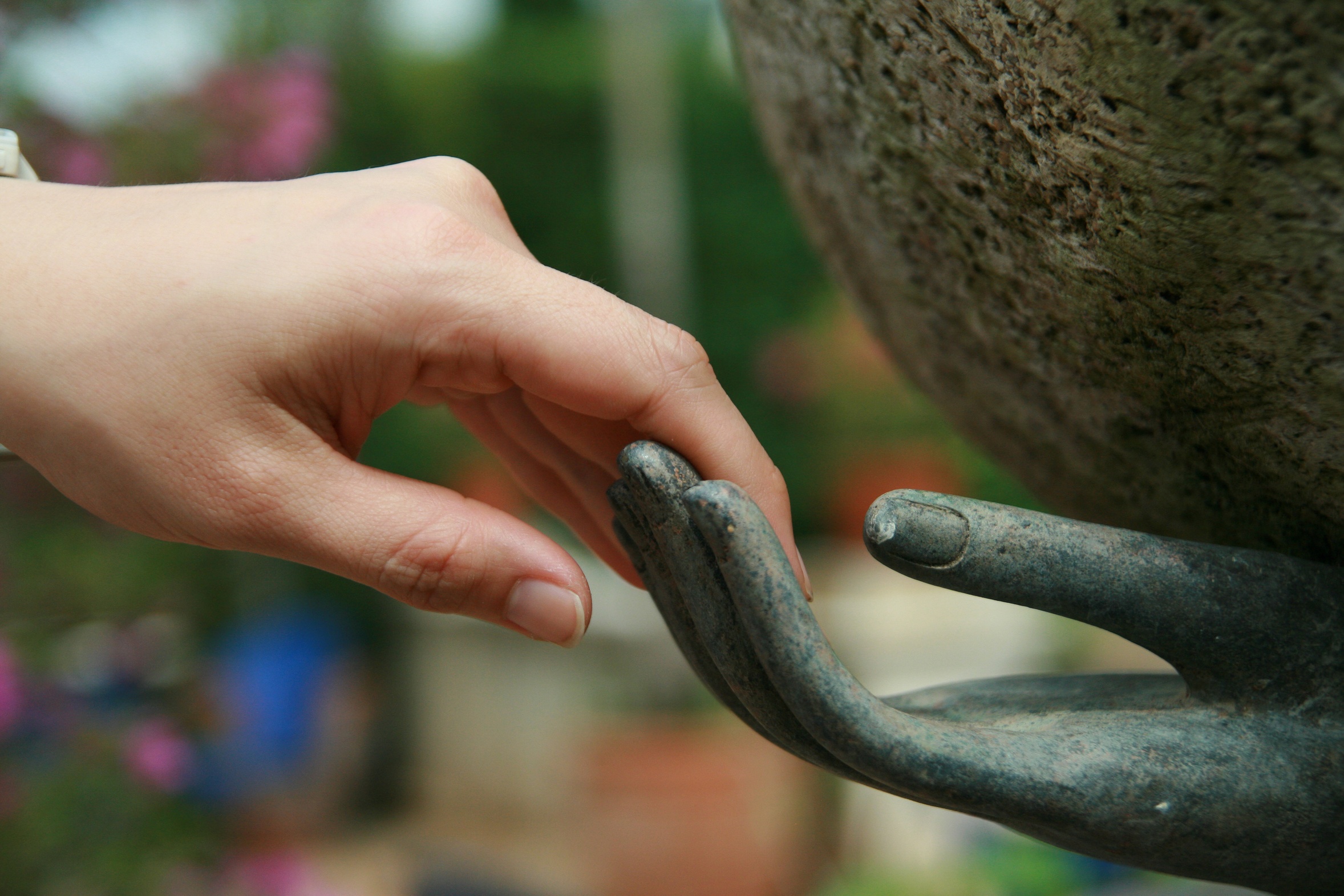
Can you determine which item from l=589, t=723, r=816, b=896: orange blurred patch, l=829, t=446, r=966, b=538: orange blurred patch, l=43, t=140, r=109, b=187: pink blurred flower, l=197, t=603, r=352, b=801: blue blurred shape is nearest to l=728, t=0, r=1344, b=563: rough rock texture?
l=43, t=140, r=109, b=187: pink blurred flower

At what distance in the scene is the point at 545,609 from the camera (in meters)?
0.83

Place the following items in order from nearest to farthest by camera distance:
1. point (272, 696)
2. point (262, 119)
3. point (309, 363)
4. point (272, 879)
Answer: point (309, 363) < point (272, 879) < point (262, 119) < point (272, 696)

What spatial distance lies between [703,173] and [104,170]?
477cm

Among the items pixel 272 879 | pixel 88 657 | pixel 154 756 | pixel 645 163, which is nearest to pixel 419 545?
pixel 154 756

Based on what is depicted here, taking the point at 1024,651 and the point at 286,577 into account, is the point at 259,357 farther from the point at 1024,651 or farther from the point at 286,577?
the point at 286,577

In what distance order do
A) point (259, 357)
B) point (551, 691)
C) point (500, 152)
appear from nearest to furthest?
1. point (259, 357)
2. point (551, 691)
3. point (500, 152)

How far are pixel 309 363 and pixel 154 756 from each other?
2.11 metres

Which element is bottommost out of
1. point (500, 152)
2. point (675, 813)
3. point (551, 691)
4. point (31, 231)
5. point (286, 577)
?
point (286, 577)

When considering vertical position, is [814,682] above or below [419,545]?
above

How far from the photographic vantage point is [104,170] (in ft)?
7.92

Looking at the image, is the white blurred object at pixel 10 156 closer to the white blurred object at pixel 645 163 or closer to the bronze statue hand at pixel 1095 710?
the bronze statue hand at pixel 1095 710

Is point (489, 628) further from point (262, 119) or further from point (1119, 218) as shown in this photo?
point (1119, 218)

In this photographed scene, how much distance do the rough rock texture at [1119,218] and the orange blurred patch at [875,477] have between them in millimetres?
5215

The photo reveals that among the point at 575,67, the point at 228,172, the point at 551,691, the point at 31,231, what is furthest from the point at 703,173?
the point at 31,231
